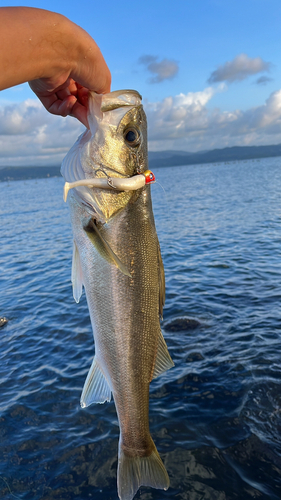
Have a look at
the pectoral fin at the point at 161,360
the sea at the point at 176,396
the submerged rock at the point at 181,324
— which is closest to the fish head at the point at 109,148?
the sea at the point at 176,396

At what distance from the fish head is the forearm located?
1.76ft

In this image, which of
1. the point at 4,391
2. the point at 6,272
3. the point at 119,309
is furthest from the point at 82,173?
the point at 6,272

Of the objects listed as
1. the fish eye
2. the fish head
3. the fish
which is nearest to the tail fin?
the fish

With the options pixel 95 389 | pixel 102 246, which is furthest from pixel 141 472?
pixel 102 246

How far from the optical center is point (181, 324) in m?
11.6

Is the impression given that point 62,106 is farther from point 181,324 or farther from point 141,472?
point 181,324

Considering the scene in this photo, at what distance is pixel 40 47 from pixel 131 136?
48.7 inches

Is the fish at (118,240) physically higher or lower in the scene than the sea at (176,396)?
higher

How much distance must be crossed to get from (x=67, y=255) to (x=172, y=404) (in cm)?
1826

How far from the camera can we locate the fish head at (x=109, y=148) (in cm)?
309

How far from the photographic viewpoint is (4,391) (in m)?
9.15

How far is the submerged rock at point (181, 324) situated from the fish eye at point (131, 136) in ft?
29.4

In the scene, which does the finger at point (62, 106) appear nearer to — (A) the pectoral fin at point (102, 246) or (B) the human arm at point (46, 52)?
(B) the human arm at point (46, 52)

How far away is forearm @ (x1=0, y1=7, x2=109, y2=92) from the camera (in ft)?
6.16
